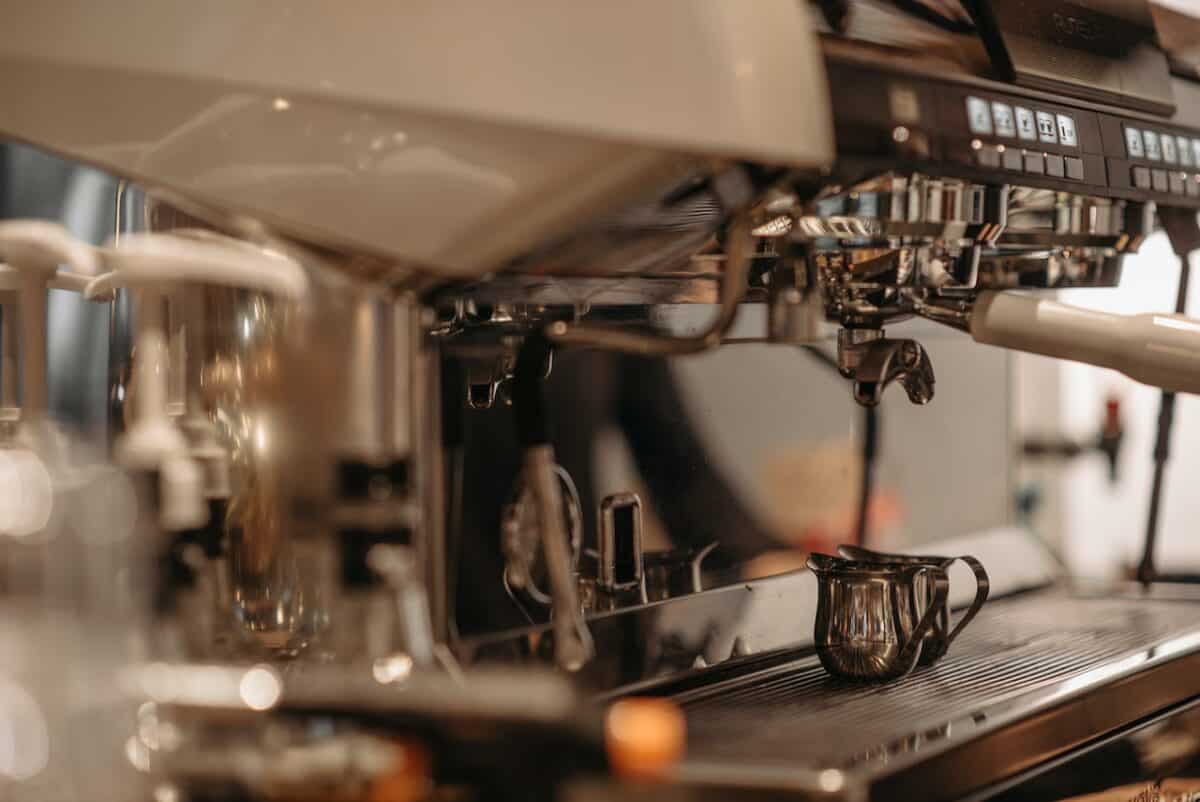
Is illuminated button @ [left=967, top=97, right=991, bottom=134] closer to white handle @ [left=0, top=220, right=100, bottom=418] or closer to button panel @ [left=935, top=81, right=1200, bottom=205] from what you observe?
button panel @ [left=935, top=81, right=1200, bottom=205]

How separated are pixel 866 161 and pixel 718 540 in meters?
0.39

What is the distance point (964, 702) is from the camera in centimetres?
68

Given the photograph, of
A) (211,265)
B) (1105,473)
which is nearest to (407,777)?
(211,265)

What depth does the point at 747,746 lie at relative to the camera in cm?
59

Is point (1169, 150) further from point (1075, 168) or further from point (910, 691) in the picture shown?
point (910, 691)

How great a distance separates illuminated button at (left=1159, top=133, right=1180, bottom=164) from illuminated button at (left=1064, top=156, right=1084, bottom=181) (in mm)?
110

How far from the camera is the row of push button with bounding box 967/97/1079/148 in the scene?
640 millimetres

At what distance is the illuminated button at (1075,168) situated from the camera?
0.70 metres

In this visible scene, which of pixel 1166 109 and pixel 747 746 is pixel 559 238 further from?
A: pixel 1166 109

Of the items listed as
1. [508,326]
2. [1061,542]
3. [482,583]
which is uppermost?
[508,326]

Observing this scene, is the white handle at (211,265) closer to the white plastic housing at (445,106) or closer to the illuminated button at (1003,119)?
the white plastic housing at (445,106)

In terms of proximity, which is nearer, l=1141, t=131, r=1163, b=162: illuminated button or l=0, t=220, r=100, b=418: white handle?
l=0, t=220, r=100, b=418: white handle

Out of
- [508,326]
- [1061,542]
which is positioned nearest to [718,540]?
[508,326]

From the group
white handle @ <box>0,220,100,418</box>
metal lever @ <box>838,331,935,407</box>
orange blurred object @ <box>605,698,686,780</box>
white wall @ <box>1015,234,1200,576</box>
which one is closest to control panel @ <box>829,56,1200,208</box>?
metal lever @ <box>838,331,935,407</box>
